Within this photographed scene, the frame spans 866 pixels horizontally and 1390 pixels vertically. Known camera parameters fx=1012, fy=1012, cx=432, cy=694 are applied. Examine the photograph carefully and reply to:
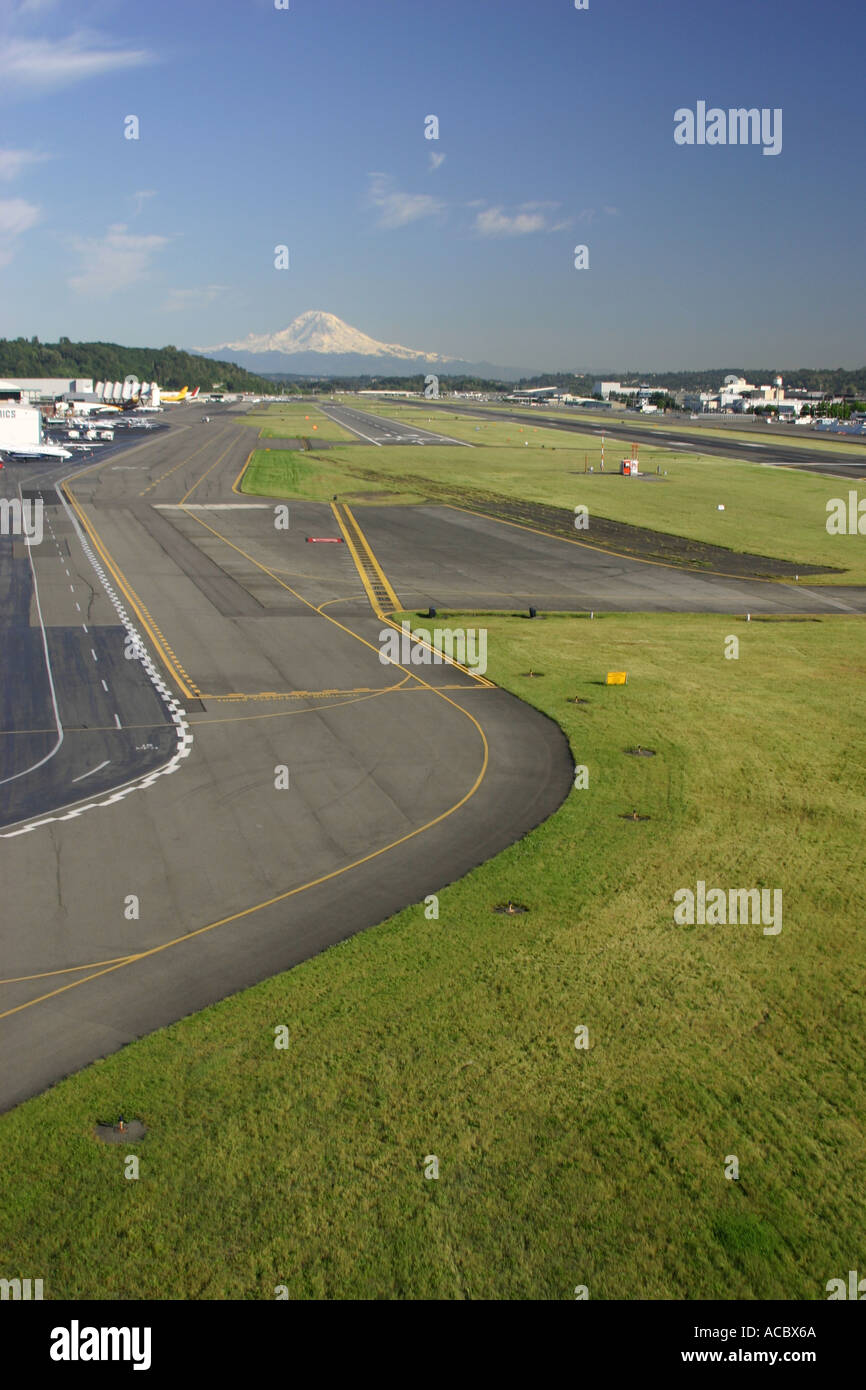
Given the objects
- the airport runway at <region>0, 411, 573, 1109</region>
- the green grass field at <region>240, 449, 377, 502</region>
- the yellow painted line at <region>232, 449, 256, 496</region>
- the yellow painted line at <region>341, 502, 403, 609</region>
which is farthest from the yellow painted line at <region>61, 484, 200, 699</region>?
the green grass field at <region>240, 449, 377, 502</region>

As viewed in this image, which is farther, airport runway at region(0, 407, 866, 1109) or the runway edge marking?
the runway edge marking

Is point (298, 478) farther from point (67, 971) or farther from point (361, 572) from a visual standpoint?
point (67, 971)

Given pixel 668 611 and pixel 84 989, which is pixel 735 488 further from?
pixel 84 989

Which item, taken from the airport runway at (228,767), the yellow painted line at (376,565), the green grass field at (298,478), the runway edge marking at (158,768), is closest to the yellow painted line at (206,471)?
the green grass field at (298,478)

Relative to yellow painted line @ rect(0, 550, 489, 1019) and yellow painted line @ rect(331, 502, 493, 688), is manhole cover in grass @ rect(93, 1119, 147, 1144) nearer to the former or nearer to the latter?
yellow painted line @ rect(0, 550, 489, 1019)

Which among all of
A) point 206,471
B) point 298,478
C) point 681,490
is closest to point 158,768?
point 298,478

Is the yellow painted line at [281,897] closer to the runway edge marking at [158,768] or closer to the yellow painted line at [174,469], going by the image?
the runway edge marking at [158,768]
